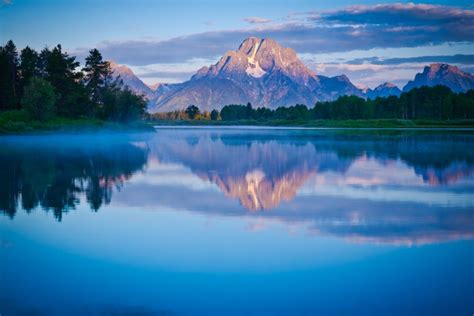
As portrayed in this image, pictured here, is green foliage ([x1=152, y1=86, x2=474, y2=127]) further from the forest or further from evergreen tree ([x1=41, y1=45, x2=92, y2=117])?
evergreen tree ([x1=41, y1=45, x2=92, y2=117])

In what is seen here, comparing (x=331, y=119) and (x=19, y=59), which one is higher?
(x=19, y=59)

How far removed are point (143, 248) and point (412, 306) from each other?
6.67 m

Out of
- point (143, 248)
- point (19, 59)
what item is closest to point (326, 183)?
point (143, 248)

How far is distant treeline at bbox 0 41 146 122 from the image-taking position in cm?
8194

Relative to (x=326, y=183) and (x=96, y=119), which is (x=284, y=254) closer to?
(x=326, y=183)

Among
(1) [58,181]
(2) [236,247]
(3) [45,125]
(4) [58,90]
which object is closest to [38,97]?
(3) [45,125]

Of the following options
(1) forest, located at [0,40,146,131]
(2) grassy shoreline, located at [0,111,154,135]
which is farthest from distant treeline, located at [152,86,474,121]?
(2) grassy shoreline, located at [0,111,154,135]

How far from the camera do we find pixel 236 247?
1271cm

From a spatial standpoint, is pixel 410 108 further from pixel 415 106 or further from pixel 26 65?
pixel 26 65

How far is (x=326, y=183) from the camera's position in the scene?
1001 inches

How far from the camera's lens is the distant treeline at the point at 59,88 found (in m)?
81.9

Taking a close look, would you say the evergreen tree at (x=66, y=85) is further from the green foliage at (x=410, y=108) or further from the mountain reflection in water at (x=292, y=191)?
the green foliage at (x=410, y=108)

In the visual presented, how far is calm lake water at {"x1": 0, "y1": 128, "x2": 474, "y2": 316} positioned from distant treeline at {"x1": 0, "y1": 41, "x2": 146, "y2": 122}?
6138cm

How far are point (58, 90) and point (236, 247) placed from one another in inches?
3437
